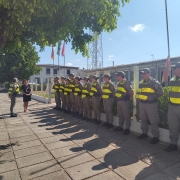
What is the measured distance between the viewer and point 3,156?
13.0 ft

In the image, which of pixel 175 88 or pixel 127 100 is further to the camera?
pixel 127 100

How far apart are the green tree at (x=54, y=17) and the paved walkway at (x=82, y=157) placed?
2747 mm

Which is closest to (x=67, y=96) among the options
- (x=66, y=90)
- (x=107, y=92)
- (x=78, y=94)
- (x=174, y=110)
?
(x=66, y=90)

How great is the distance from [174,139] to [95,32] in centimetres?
397

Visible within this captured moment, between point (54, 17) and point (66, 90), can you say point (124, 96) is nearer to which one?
point (54, 17)

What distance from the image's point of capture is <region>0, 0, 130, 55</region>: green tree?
3.56 meters

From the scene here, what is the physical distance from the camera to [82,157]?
149 inches

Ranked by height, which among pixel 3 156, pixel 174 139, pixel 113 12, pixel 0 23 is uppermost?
pixel 113 12

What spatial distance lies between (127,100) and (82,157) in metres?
2.30

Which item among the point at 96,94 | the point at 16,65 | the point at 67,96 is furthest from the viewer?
the point at 16,65

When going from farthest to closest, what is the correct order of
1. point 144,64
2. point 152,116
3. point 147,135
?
1. point 144,64
2. point 147,135
3. point 152,116

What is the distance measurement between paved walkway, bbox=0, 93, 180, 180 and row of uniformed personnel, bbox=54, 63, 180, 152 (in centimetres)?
46

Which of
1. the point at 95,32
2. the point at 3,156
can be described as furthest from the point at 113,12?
the point at 3,156

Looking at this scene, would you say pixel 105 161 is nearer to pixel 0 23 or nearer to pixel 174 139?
pixel 174 139
